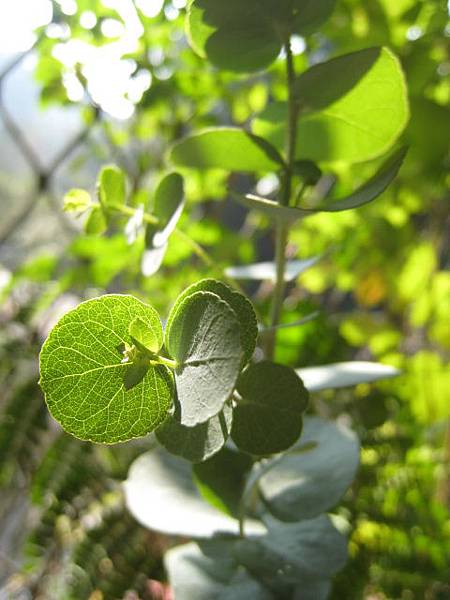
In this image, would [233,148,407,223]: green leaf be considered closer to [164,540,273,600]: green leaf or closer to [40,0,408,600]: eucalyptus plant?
[40,0,408,600]: eucalyptus plant

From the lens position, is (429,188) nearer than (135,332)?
No

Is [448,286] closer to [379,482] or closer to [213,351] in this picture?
[379,482]

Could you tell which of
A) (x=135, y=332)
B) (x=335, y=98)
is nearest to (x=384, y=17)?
(x=335, y=98)

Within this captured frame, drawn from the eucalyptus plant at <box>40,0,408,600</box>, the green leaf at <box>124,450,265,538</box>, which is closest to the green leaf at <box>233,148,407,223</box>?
the eucalyptus plant at <box>40,0,408,600</box>

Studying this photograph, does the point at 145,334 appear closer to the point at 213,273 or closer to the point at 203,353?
the point at 203,353

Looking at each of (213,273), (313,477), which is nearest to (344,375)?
(313,477)

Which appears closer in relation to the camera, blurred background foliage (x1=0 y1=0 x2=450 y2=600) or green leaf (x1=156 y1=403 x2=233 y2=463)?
green leaf (x1=156 y1=403 x2=233 y2=463)
